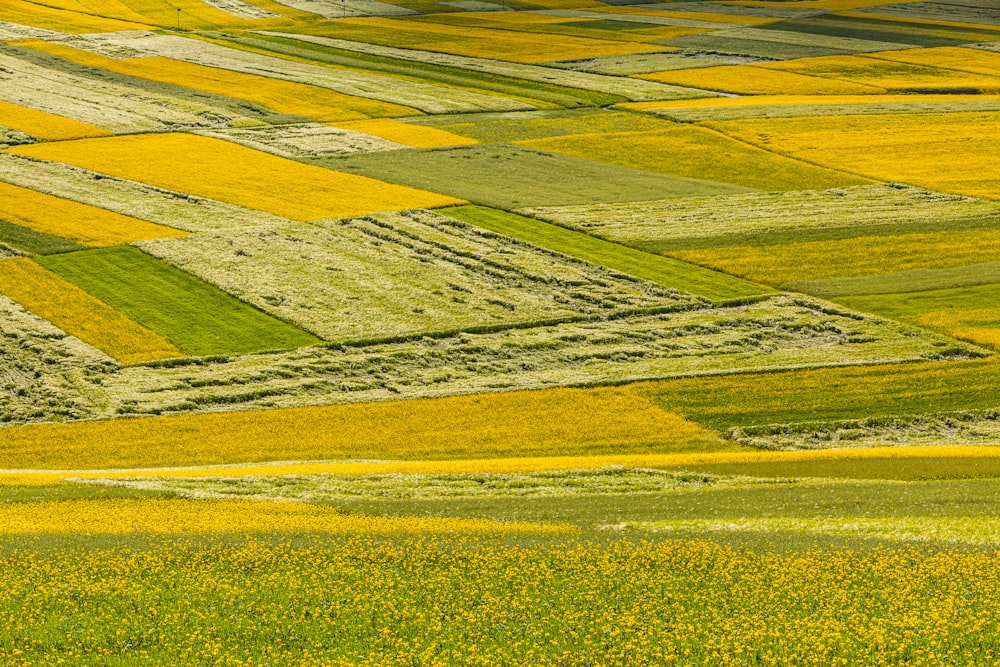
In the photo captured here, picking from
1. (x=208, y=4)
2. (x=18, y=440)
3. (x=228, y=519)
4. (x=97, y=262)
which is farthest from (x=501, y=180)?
(x=208, y=4)

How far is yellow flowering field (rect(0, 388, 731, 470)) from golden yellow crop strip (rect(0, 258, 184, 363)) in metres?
6.65

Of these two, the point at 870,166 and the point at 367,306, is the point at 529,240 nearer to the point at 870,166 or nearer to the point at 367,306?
the point at 367,306

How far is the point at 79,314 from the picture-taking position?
52.1 meters

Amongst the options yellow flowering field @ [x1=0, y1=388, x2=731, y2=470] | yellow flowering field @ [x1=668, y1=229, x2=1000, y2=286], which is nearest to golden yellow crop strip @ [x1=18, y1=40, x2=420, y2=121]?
yellow flowering field @ [x1=668, y1=229, x2=1000, y2=286]

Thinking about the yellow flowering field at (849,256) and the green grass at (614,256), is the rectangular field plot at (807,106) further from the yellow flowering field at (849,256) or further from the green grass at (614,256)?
the yellow flowering field at (849,256)

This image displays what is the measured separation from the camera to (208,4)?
144125mm

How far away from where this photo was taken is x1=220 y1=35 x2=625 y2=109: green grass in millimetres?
100938

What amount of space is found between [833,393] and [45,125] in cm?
6418

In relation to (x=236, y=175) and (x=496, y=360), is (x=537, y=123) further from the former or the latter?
(x=496, y=360)

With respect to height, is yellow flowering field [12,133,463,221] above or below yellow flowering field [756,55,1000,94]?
below

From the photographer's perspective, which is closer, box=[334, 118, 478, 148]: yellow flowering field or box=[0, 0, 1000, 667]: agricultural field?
box=[0, 0, 1000, 667]: agricultural field

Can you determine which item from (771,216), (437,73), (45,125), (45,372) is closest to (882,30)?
(437,73)

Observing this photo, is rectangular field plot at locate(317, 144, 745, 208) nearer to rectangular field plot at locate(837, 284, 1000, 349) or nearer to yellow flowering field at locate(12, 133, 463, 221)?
yellow flowering field at locate(12, 133, 463, 221)

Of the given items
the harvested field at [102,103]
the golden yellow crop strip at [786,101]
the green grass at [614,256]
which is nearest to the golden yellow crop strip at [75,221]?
the green grass at [614,256]
